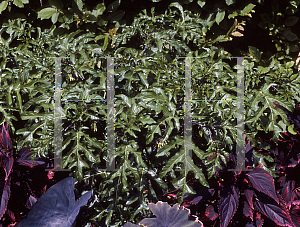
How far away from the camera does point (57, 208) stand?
1.57 metres

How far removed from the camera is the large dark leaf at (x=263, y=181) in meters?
1.62

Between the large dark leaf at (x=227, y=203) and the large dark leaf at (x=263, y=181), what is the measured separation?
14 cm

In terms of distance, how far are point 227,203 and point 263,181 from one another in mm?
298

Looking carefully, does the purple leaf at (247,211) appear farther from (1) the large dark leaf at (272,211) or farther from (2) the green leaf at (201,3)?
(2) the green leaf at (201,3)

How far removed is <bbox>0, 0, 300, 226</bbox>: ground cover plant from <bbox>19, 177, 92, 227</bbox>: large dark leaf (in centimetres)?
4

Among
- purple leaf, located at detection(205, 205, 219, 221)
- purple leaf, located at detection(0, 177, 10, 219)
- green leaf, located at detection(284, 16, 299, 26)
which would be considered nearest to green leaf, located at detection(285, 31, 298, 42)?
green leaf, located at detection(284, 16, 299, 26)

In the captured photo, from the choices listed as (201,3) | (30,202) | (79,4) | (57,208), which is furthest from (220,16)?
(30,202)

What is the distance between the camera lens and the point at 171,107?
1626 millimetres

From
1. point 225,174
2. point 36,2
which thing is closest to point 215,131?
point 225,174

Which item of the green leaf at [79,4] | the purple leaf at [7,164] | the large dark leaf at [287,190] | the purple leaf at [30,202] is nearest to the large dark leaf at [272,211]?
the large dark leaf at [287,190]

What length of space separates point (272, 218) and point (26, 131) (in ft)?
5.95

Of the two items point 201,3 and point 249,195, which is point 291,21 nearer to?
point 201,3

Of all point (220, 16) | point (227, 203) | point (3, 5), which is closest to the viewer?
point (227, 203)

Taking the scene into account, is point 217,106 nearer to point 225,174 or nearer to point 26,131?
point 225,174
